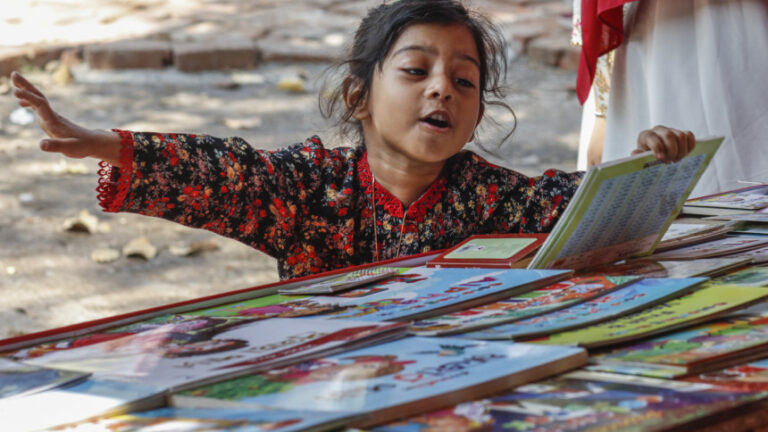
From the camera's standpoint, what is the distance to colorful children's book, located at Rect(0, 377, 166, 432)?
0.79m

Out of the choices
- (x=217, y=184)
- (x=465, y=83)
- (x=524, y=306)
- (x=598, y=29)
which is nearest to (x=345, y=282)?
(x=524, y=306)

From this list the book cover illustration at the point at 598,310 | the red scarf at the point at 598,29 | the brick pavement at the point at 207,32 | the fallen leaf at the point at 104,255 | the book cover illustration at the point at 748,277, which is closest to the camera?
the book cover illustration at the point at 598,310

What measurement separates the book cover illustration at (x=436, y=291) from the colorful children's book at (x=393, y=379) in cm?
15

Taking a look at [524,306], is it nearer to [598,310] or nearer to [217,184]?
[598,310]

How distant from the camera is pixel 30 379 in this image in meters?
0.90

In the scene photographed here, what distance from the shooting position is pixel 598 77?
8.30 ft

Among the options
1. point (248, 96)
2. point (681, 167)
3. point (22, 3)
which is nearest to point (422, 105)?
point (681, 167)

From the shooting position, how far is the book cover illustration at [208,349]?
86 cm

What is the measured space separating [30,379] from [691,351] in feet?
2.03

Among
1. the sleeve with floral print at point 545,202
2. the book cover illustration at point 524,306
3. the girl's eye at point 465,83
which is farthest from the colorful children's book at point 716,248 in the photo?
the girl's eye at point 465,83

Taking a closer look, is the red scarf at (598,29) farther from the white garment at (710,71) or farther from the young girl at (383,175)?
the young girl at (383,175)

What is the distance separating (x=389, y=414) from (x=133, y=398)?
23 centimetres

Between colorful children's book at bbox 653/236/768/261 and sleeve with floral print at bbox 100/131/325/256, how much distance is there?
25.0 inches

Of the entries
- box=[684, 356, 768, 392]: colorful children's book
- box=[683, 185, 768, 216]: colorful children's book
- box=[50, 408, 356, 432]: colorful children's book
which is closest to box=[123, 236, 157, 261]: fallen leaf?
box=[683, 185, 768, 216]: colorful children's book
